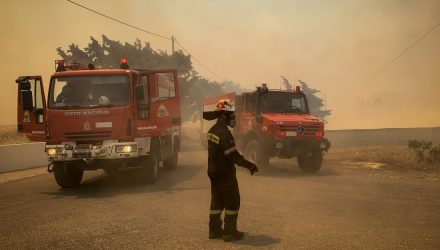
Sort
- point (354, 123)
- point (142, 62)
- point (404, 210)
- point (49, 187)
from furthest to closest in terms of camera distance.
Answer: point (354, 123)
point (142, 62)
point (49, 187)
point (404, 210)

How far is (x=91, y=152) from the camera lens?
31.8 feet

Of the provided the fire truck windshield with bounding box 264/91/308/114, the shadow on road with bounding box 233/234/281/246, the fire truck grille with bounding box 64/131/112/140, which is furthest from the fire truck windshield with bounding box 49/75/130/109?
the shadow on road with bounding box 233/234/281/246

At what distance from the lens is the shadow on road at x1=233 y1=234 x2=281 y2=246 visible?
565cm

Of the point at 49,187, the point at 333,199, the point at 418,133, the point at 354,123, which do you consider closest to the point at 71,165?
the point at 49,187

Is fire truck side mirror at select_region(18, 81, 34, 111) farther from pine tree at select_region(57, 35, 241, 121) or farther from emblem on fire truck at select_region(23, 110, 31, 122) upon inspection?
pine tree at select_region(57, 35, 241, 121)

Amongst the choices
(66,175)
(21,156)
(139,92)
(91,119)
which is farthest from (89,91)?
(21,156)

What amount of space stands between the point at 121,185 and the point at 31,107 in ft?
9.91

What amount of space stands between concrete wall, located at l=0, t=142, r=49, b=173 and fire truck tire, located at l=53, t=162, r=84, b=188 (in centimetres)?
593

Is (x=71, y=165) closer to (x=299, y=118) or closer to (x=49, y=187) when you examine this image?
(x=49, y=187)

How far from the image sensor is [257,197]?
29.7 feet

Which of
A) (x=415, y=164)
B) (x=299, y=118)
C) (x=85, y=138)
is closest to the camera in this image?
(x=85, y=138)

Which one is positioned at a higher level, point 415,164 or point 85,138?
point 85,138

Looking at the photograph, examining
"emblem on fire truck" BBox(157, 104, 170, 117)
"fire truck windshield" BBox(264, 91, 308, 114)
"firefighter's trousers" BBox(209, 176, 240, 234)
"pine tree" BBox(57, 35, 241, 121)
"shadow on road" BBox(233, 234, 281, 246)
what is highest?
"pine tree" BBox(57, 35, 241, 121)

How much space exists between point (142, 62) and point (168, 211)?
35.0 meters
